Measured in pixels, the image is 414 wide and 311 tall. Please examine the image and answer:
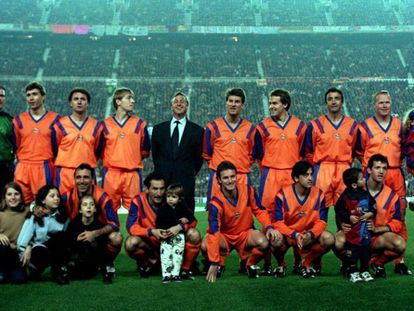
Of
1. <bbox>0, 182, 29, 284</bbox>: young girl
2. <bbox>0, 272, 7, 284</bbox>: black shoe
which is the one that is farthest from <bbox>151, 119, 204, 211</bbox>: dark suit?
<bbox>0, 272, 7, 284</bbox>: black shoe

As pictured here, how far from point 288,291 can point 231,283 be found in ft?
1.92

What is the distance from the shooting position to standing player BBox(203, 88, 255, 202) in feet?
20.4

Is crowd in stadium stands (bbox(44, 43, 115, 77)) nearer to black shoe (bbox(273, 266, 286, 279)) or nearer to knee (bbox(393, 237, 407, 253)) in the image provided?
black shoe (bbox(273, 266, 286, 279))

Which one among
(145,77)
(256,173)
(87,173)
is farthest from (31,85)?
(145,77)

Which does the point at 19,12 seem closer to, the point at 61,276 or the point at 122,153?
the point at 122,153

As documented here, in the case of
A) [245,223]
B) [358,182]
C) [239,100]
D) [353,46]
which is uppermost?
[353,46]

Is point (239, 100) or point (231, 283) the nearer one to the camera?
point (231, 283)

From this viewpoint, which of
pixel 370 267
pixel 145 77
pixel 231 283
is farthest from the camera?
pixel 145 77

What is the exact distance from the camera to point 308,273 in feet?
17.0

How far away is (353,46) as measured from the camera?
3656cm

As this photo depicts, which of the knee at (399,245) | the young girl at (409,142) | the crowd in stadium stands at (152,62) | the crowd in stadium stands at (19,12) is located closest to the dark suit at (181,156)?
the knee at (399,245)

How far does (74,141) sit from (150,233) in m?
1.66

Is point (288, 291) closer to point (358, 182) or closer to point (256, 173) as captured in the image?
point (358, 182)

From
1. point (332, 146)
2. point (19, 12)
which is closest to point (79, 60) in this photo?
point (19, 12)
